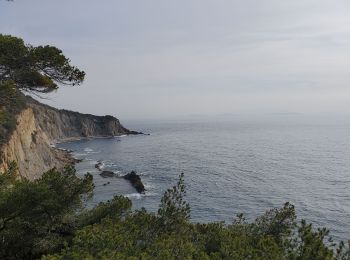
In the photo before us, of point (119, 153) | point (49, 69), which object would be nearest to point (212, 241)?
point (49, 69)

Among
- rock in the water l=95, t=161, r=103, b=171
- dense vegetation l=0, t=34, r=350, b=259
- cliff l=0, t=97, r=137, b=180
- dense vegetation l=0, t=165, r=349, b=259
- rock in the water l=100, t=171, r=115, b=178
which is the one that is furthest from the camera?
rock in the water l=95, t=161, r=103, b=171

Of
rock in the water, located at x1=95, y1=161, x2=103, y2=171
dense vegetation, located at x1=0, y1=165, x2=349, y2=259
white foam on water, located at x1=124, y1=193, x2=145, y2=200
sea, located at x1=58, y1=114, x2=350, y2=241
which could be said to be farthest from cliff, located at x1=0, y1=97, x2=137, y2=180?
dense vegetation, located at x1=0, y1=165, x2=349, y2=259

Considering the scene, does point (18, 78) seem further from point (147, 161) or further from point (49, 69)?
point (147, 161)

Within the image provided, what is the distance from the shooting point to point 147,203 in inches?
2314

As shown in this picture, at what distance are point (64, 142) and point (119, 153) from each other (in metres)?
46.6

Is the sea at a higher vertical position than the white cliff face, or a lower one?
lower

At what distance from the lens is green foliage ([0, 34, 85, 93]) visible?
1698 cm

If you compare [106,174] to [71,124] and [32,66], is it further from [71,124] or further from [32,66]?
[71,124]

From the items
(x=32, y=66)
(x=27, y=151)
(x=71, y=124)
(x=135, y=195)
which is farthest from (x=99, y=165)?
(x=71, y=124)

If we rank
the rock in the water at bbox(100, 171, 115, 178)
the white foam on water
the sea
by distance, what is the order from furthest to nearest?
the rock in the water at bbox(100, 171, 115, 178), the white foam on water, the sea

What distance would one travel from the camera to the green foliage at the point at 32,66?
1698cm

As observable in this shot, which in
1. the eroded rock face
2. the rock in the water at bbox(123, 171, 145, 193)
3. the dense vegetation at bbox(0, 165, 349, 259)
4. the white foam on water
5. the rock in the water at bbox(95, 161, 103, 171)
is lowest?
the white foam on water

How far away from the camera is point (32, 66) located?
17781mm

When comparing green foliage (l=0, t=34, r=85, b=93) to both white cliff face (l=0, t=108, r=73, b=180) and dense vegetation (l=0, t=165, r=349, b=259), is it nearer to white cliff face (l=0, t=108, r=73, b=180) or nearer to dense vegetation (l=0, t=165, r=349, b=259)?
dense vegetation (l=0, t=165, r=349, b=259)
